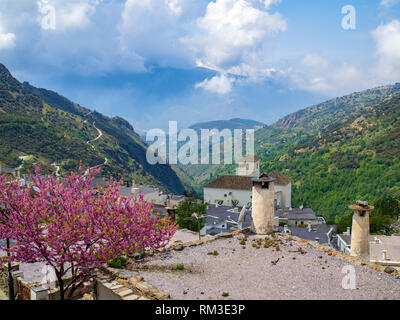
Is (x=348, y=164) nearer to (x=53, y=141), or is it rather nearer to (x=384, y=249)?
(x=384, y=249)

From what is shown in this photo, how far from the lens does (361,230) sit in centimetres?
1323

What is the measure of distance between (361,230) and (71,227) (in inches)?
420

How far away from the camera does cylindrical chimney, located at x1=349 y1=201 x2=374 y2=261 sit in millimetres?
13188

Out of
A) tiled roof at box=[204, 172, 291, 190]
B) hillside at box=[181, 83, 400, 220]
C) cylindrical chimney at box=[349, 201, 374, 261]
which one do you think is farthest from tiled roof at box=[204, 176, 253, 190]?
cylindrical chimney at box=[349, 201, 374, 261]

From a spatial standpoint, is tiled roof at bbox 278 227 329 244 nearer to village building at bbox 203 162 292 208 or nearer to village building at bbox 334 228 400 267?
village building at bbox 334 228 400 267

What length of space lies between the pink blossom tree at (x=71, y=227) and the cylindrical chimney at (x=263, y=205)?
3.45 metres

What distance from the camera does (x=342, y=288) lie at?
351 inches

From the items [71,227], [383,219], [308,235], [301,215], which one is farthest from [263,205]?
[301,215]

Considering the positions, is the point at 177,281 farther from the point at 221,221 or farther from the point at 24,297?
the point at 221,221

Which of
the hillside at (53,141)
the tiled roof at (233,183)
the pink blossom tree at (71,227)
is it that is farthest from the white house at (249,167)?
the pink blossom tree at (71,227)

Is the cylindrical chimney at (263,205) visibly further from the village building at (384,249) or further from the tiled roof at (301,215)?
the tiled roof at (301,215)

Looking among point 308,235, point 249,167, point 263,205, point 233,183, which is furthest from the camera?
point 249,167

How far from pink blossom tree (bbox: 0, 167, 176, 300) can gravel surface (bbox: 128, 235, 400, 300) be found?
1434 millimetres

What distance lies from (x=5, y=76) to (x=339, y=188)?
102836mm
